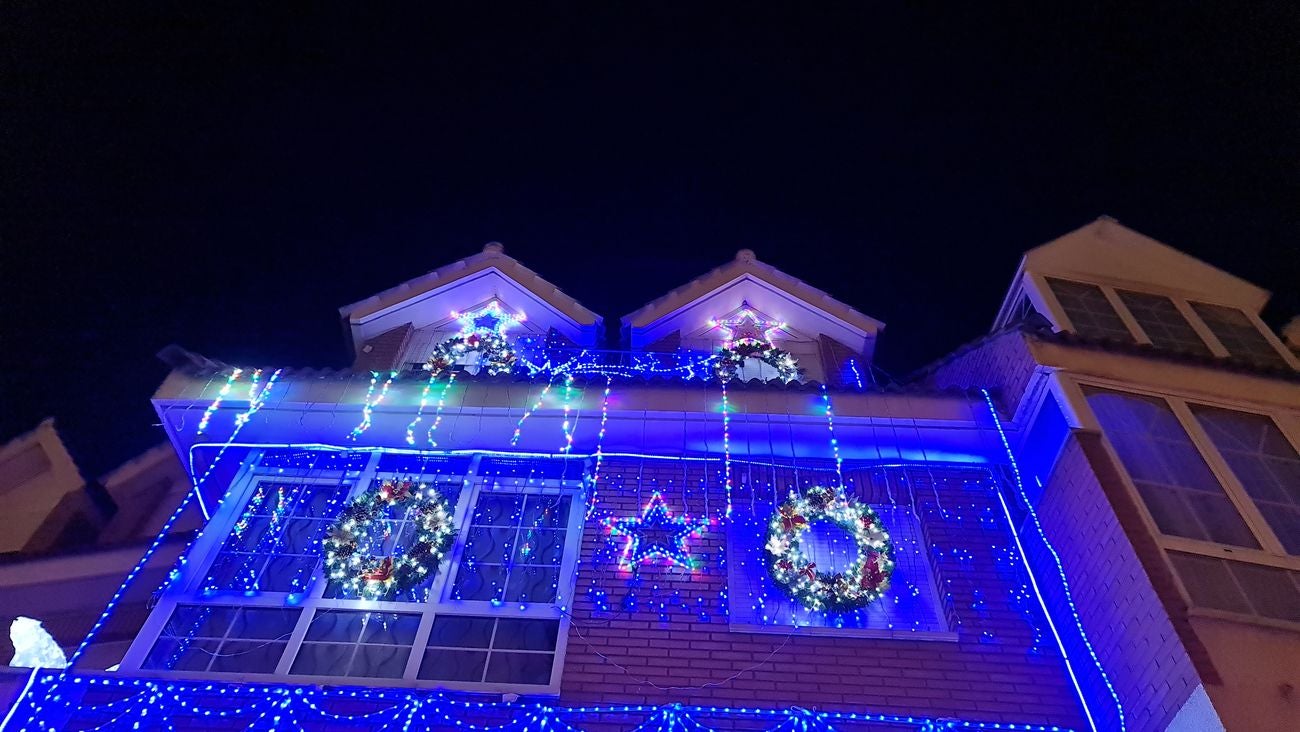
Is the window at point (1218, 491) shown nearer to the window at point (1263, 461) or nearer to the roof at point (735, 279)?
the window at point (1263, 461)

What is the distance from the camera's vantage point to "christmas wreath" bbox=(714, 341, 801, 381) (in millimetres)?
9430

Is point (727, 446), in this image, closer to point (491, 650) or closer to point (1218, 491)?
point (491, 650)

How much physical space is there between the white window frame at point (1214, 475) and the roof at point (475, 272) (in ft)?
19.2

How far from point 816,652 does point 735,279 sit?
5623 millimetres

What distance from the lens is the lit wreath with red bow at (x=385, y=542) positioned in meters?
6.16

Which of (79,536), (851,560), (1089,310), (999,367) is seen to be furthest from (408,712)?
(1089,310)

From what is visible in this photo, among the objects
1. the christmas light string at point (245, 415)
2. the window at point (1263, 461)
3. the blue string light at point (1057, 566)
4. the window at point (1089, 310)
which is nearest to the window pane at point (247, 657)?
the christmas light string at point (245, 415)

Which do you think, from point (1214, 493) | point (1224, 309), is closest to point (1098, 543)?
point (1214, 493)

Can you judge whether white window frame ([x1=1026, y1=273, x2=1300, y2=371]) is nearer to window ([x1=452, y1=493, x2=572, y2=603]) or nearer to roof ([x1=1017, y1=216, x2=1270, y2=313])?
roof ([x1=1017, y1=216, x2=1270, y2=313])

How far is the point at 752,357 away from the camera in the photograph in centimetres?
953

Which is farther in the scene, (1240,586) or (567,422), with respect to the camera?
(567,422)

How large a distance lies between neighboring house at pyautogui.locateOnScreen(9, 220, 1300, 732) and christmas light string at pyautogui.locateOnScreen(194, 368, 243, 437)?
0.10 ft

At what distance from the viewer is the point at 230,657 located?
5859 millimetres

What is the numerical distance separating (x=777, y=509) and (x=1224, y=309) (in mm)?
6452
